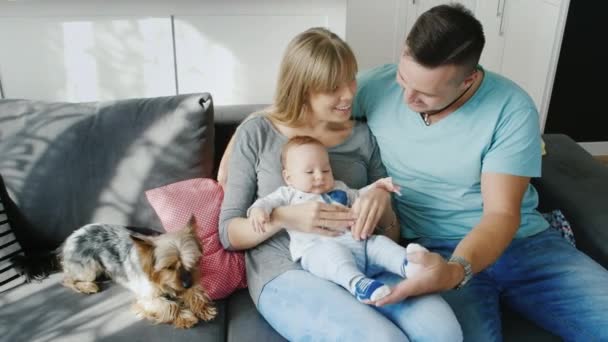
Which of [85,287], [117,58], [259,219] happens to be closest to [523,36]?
[117,58]

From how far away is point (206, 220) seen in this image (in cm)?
177

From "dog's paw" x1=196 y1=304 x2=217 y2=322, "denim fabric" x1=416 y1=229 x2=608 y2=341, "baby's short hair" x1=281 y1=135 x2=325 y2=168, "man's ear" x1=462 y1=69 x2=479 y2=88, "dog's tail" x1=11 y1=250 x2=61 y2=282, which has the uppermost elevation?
"man's ear" x1=462 y1=69 x2=479 y2=88

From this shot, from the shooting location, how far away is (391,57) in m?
3.55

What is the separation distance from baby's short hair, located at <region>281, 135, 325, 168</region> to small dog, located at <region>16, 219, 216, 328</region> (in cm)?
36

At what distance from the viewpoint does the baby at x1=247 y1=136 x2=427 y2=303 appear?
1.43 m

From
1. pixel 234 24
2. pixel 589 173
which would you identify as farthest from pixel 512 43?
pixel 234 24

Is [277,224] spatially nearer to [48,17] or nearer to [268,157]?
[268,157]

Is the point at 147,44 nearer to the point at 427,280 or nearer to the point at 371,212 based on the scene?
the point at 371,212

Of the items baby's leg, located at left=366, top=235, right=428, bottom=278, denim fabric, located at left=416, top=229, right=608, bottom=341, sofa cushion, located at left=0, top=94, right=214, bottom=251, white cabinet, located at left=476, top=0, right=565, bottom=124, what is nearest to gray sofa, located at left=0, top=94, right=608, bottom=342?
sofa cushion, located at left=0, top=94, right=214, bottom=251

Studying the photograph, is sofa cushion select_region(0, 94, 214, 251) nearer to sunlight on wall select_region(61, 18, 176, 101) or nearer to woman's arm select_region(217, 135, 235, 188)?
woman's arm select_region(217, 135, 235, 188)

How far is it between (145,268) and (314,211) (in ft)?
1.70

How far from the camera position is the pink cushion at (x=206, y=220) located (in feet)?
5.55

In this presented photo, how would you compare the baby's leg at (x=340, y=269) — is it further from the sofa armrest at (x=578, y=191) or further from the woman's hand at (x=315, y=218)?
the sofa armrest at (x=578, y=191)

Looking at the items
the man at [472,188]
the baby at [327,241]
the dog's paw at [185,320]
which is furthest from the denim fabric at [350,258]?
the dog's paw at [185,320]
